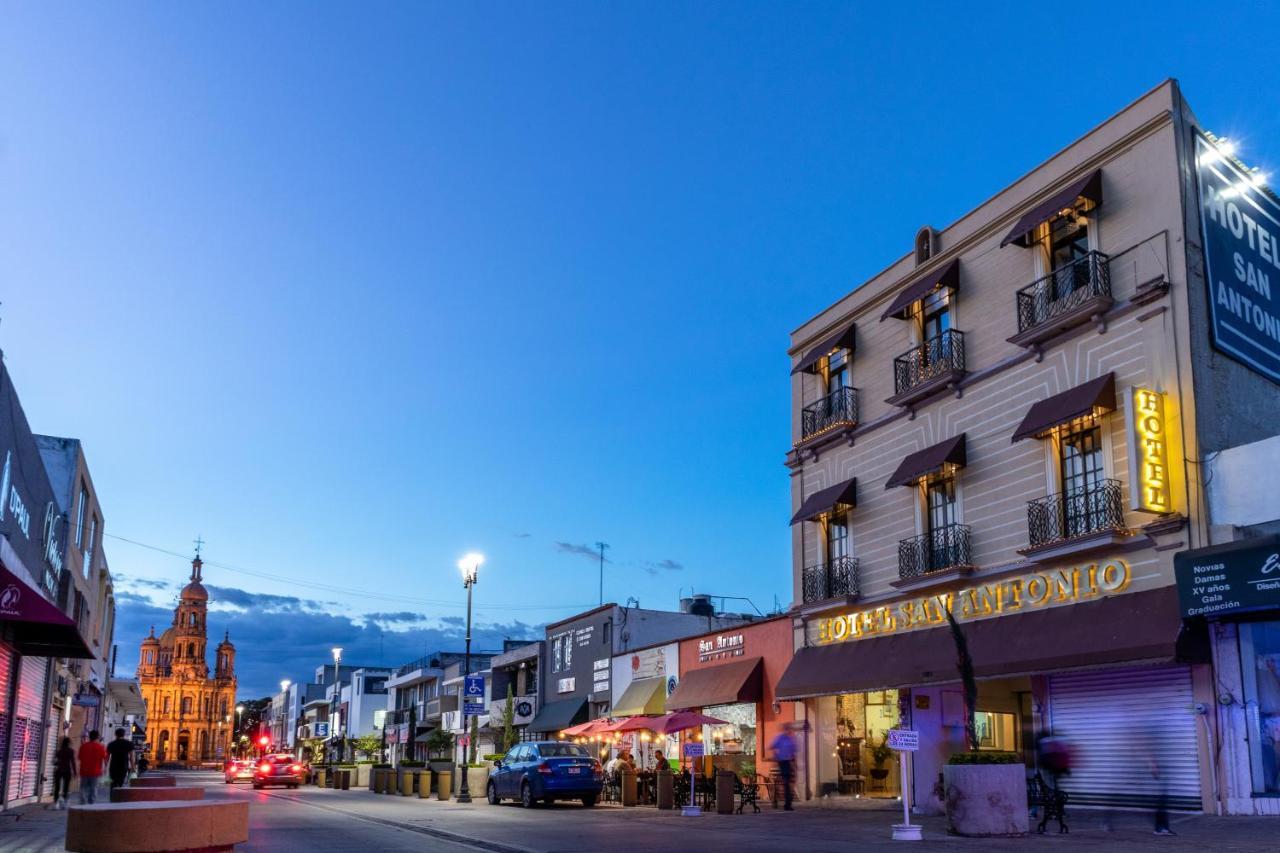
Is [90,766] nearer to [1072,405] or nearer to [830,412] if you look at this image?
[830,412]

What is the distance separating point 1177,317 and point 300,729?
125m

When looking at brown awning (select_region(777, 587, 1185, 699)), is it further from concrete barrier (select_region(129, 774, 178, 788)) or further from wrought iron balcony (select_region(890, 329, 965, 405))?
concrete barrier (select_region(129, 774, 178, 788))

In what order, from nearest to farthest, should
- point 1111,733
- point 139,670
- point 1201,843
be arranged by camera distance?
1. point 1201,843
2. point 1111,733
3. point 139,670

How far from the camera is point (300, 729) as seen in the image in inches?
5084

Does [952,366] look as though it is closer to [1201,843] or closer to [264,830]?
[1201,843]

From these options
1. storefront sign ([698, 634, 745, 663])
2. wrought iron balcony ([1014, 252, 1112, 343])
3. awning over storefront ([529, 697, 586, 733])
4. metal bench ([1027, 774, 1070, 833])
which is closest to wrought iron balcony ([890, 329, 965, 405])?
wrought iron balcony ([1014, 252, 1112, 343])

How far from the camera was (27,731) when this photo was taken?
2738cm

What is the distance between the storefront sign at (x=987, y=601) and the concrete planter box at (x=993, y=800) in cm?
452

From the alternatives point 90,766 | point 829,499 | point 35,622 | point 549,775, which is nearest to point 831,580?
point 829,499

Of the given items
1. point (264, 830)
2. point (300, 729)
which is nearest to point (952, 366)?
point (264, 830)

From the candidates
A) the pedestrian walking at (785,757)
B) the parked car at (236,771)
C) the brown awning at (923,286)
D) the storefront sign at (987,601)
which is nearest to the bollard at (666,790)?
the pedestrian walking at (785,757)

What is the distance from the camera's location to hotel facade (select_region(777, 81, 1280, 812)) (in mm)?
18312

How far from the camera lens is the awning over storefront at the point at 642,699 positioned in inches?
1462

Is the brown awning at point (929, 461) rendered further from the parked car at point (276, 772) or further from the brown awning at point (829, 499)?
the parked car at point (276, 772)
